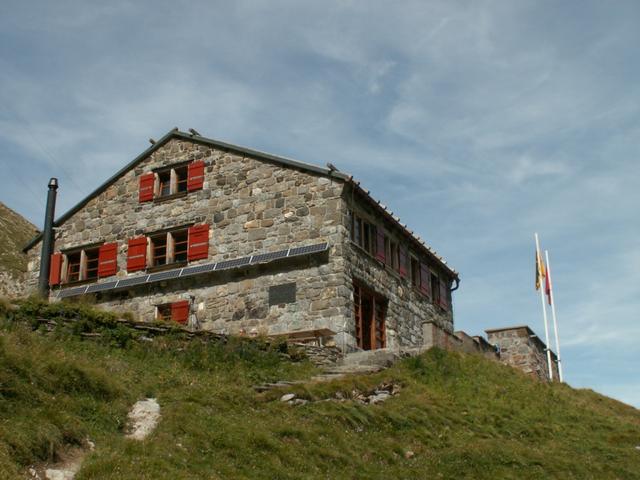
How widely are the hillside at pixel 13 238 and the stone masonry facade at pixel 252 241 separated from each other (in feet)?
60.2

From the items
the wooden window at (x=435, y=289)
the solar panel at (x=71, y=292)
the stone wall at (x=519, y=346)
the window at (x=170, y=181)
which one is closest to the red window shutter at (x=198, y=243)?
the window at (x=170, y=181)

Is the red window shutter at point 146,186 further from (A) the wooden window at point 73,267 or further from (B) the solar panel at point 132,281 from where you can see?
(A) the wooden window at point 73,267

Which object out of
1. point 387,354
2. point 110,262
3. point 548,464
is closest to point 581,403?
point 387,354

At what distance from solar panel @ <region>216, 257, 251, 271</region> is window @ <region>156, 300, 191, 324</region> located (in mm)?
1647

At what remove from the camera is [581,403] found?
2238 cm

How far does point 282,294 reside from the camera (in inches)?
1025

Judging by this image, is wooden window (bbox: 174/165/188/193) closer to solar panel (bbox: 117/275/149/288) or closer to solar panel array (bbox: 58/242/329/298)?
solar panel array (bbox: 58/242/329/298)

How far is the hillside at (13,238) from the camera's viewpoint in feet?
160

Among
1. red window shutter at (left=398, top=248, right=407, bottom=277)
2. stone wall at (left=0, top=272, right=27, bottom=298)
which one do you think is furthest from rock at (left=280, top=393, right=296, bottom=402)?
stone wall at (left=0, top=272, right=27, bottom=298)

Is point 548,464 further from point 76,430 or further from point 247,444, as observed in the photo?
point 76,430

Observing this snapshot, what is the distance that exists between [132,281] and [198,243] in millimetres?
→ 2589

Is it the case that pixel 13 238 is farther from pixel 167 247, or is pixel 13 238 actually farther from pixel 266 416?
pixel 266 416

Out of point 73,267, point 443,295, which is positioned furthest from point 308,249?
point 73,267

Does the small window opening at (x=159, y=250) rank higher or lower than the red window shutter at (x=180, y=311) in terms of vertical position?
higher
